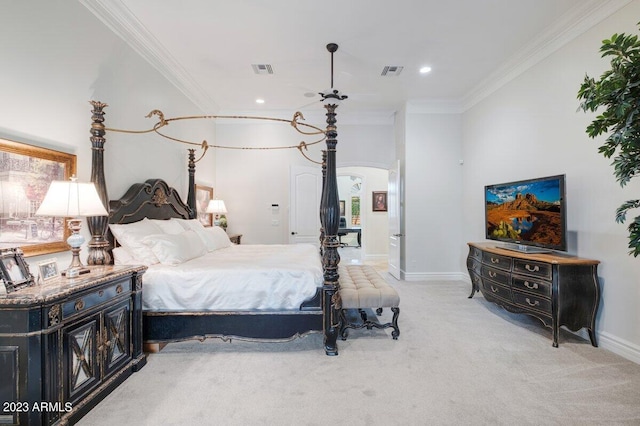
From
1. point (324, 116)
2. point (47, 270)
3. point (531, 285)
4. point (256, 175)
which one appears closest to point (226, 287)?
point (47, 270)

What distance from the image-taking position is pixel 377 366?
2.58 meters

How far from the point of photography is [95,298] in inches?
80.6

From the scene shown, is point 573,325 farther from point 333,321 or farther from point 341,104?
point 341,104

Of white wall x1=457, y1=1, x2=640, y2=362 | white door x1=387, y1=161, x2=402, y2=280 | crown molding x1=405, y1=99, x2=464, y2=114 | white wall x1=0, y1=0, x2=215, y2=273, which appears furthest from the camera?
white door x1=387, y1=161, x2=402, y2=280

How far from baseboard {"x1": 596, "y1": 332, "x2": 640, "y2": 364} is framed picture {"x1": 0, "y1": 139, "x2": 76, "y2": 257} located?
16.1ft

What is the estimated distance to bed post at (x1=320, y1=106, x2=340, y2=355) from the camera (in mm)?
2777

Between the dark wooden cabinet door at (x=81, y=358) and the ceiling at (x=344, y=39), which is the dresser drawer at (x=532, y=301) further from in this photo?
the dark wooden cabinet door at (x=81, y=358)

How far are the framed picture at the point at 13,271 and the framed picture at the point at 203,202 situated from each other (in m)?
3.26

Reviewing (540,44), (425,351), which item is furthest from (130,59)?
(540,44)

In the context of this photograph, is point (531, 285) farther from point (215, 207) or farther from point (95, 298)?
point (215, 207)

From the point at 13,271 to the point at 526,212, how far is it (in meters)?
4.63

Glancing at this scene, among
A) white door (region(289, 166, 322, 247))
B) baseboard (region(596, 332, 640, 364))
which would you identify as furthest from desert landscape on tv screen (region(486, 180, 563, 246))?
white door (region(289, 166, 322, 247))

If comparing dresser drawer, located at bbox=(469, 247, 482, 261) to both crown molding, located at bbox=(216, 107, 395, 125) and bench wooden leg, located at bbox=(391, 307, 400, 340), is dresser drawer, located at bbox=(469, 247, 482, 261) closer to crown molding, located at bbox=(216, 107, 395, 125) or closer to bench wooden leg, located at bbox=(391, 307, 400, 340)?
bench wooden leg, located at bbox=(391, 307, 400, 340)

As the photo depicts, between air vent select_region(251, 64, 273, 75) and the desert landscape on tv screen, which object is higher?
air vent select_region(251, 64, 273, 75)
